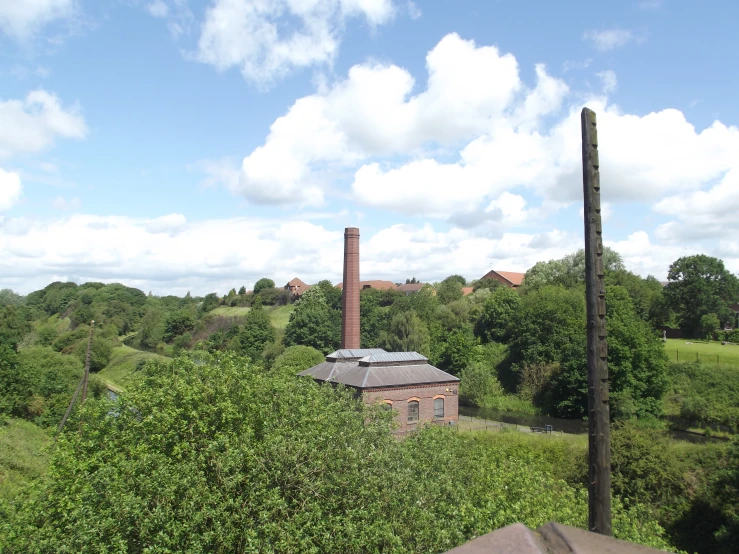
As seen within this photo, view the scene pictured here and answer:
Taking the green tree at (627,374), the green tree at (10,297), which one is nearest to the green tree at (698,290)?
the green tree at (627,374)

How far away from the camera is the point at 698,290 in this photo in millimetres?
50719

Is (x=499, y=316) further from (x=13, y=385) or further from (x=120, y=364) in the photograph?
(x=120, y=364)

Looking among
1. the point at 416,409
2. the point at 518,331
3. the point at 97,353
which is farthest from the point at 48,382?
the point at 518,331

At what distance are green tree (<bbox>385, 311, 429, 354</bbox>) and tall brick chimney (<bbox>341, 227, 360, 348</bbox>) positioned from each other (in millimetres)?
13963

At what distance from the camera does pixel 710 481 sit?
59.8 feet

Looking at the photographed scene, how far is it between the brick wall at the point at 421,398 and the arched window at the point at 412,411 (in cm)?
22

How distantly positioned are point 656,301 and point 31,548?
5783 cm

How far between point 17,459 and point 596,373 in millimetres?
26387

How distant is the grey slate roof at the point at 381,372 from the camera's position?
1214 inches

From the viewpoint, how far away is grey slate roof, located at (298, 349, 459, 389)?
101 feet

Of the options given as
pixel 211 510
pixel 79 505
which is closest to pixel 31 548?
pixel 79 505

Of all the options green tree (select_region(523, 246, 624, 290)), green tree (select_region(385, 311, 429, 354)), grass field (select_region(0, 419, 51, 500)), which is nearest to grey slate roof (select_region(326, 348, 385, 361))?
green tree (select_region(385, 311, 429, 354))

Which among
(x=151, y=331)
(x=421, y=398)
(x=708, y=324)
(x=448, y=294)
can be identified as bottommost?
(x=421, y=398)

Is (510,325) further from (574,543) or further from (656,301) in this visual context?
(574,543)
